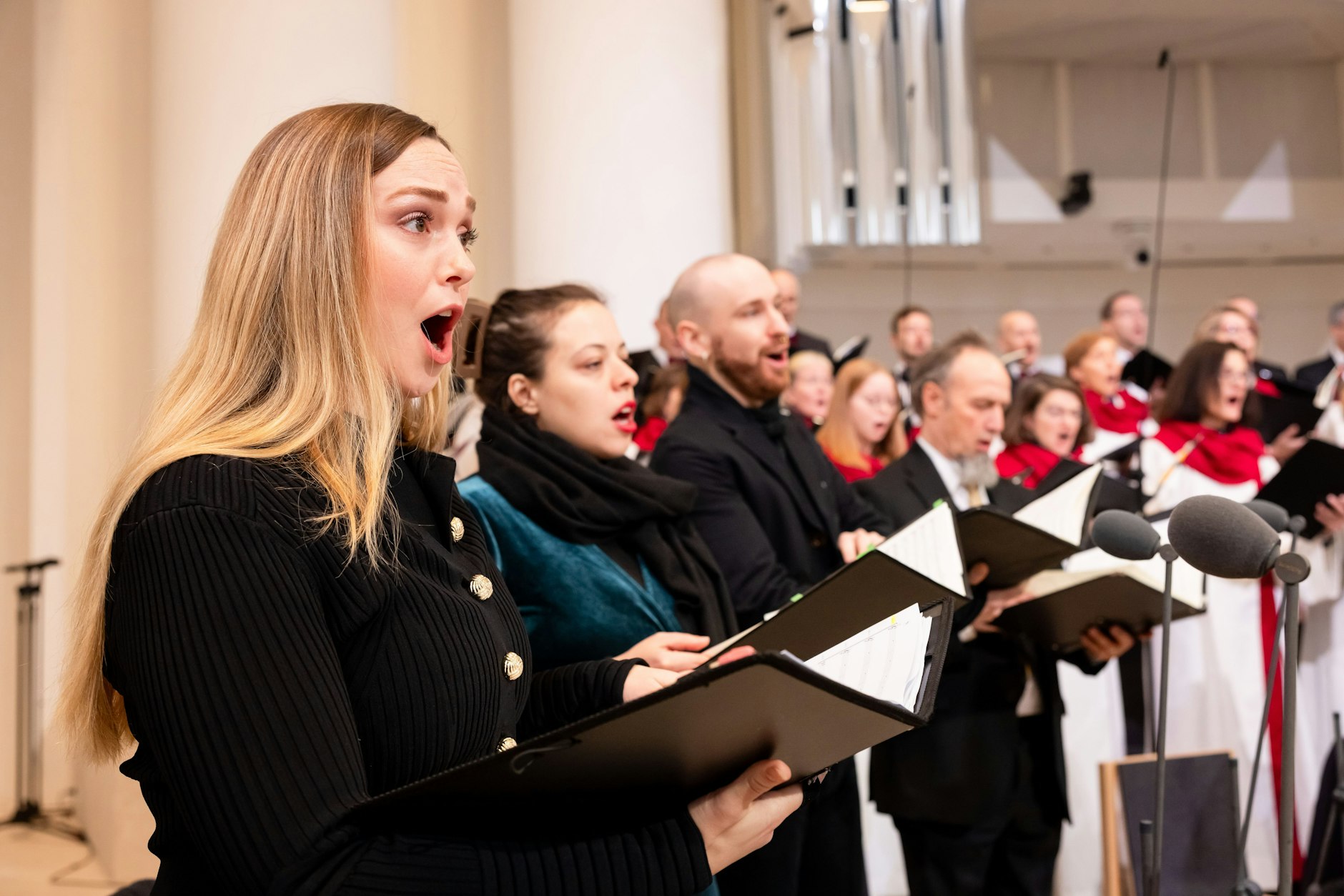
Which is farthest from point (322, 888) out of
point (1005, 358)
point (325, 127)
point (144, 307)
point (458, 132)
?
point (1005, 358)

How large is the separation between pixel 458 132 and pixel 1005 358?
129 inches

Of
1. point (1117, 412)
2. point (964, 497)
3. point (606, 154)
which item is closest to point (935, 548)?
point (964, 497)

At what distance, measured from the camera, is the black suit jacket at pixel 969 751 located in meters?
3.00

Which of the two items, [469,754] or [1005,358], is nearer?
[469,754]

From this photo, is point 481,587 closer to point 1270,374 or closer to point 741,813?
point 741,813

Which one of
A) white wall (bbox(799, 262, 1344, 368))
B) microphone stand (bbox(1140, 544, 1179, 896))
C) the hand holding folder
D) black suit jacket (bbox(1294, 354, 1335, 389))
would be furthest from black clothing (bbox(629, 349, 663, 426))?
white wall (bbox(799, 262, 1344, 368))

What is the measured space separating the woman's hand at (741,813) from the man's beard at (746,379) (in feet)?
6.01

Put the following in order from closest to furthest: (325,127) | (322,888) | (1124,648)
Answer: (322,888) < (325,127) < (1124,648)

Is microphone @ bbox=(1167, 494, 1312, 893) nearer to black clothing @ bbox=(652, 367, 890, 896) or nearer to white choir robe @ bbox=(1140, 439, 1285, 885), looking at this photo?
black clothing @ bbox=(652, 367, 890, 896)

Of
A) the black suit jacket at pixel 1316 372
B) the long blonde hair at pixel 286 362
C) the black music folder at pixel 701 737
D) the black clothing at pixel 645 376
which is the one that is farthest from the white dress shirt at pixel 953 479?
the black suit jacket at pixel 1316 372

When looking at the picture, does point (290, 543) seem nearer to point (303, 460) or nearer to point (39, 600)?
point (303, 460)

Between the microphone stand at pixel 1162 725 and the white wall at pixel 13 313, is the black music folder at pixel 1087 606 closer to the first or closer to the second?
the microphone stand at pixel 1162 725

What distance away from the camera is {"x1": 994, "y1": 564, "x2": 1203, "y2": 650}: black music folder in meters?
2.74

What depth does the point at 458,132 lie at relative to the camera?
4961mm
